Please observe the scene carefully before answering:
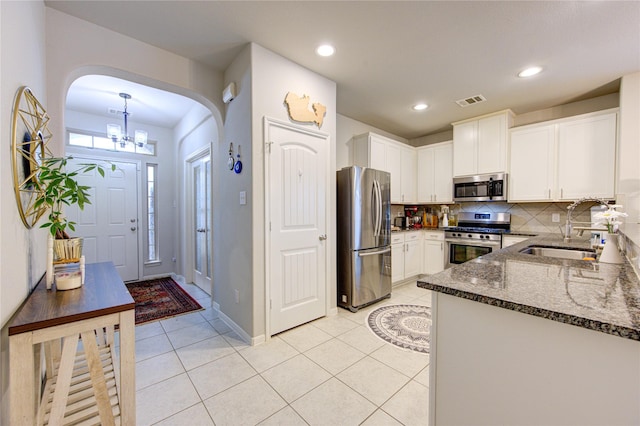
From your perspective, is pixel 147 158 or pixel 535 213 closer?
pixel 535 213

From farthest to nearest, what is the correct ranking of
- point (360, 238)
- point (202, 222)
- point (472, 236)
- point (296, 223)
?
point (202, 222), point (472, 236), point (360, 238), point (296, 223)

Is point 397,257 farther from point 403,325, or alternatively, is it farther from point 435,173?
point 435,173

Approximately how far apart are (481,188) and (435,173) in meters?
0.79

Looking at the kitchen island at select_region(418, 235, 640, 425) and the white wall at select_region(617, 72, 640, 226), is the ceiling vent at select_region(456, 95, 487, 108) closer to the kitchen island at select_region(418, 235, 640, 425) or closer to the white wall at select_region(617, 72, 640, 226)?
the white wall at select_region(617, 72, 640, 226)

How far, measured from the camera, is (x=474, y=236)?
3.71 m

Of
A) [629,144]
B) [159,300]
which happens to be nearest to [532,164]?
[629,144]

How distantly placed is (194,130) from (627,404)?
4.49m

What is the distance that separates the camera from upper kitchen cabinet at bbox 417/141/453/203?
4238 millimetres

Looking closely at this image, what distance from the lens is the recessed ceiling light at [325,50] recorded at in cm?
228

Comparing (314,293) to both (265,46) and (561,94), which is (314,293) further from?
(561,94)

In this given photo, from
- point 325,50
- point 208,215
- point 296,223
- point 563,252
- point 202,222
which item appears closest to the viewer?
point 563,252

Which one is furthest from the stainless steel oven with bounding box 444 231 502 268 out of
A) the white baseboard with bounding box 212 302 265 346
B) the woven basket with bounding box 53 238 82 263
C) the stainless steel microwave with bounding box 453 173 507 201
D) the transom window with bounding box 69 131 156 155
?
the transom window with bounding box 69 131 156 155

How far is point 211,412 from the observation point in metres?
1.53

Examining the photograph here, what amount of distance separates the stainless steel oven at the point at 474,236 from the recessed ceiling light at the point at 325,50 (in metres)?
3.04
